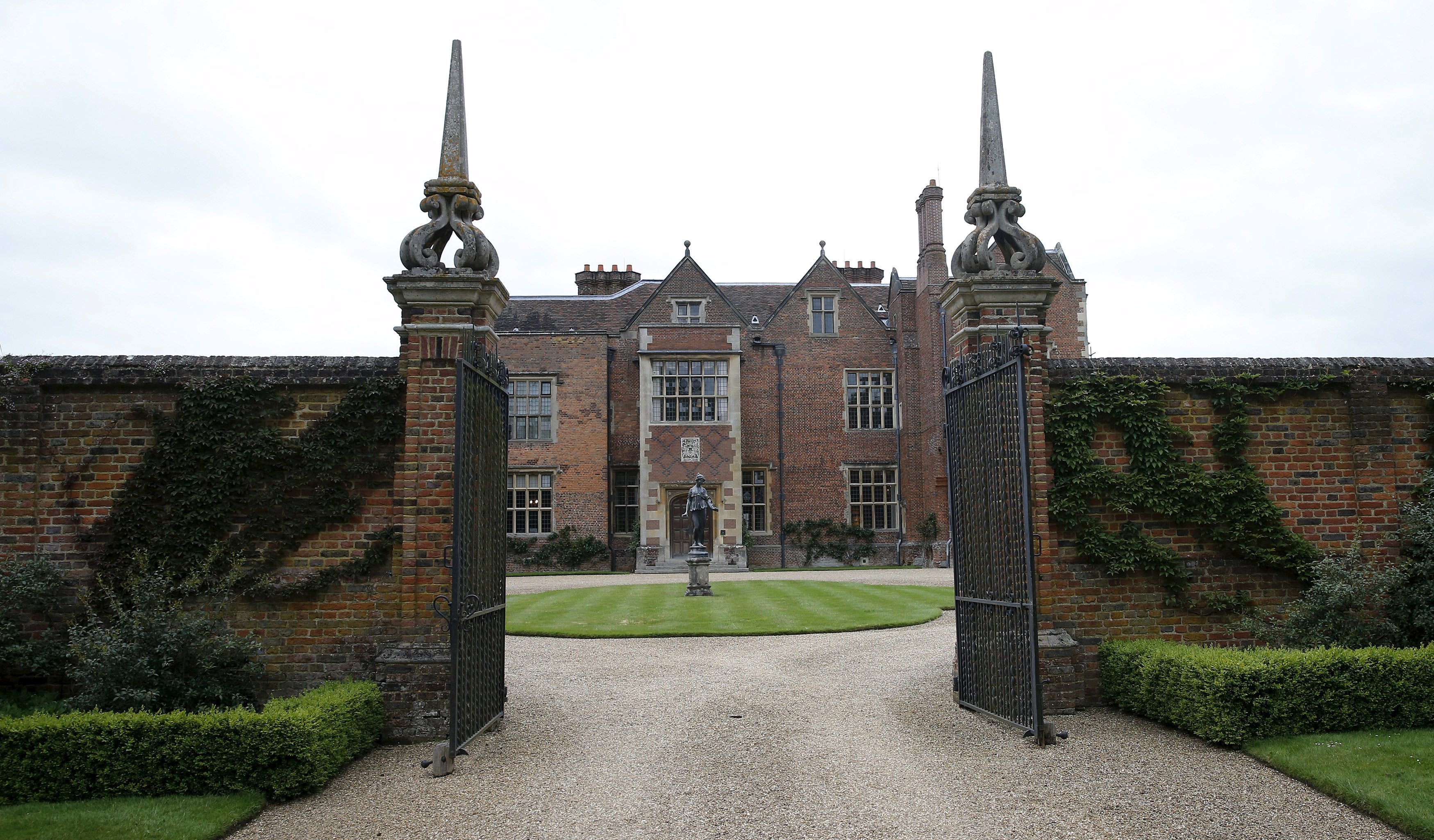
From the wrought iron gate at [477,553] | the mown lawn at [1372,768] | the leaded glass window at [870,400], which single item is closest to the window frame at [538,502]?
the leaded glass window at [870,400]

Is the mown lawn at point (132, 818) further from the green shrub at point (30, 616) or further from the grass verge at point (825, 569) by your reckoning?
the grass verge at point (825, 569)

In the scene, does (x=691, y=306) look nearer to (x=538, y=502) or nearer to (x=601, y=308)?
(x=601, y=308)

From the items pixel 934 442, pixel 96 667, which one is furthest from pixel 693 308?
pixel 96 667

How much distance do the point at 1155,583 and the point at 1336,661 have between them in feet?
4.10

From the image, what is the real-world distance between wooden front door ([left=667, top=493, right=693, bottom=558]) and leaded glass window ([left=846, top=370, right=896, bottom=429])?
5.09 m

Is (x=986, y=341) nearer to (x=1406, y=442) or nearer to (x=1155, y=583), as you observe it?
(x=1155, y=583)

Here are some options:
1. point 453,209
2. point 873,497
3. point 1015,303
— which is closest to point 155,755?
point 453,209

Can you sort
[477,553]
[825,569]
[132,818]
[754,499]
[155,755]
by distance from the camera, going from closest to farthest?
1. [132,818]
2. [155,755]
3. [477,553]
4. [825,569]
5. [754,499]

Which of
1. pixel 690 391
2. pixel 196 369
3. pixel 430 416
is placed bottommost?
pixel 430 416

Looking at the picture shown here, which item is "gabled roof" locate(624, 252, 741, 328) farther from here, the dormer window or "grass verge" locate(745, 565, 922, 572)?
"grass verge" locate(745, 565, 922, 572)

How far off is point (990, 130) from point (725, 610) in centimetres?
788

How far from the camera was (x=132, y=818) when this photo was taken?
413 centimetres

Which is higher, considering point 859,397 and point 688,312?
point 688,312

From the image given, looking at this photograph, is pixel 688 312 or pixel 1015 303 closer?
pixel 1015 303
